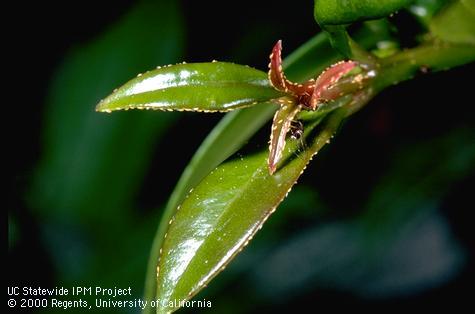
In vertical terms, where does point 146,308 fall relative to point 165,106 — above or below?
below

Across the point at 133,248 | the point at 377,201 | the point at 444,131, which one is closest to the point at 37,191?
the point at 133,248

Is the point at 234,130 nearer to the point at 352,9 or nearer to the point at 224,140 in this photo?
the point at 224,140

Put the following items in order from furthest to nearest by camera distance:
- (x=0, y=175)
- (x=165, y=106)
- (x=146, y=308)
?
(x=0, y=175) < (x=146, y=308) < (x=165, y=106)

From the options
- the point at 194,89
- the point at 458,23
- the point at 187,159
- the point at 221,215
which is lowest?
the point at 221,215

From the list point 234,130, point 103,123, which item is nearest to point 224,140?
point 234,130

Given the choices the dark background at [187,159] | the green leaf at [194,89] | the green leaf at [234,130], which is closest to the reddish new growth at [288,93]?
the green leaf at [194,89]

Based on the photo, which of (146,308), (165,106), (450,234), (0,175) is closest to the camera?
(165,106)

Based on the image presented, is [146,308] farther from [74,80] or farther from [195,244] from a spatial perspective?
[74,80]
